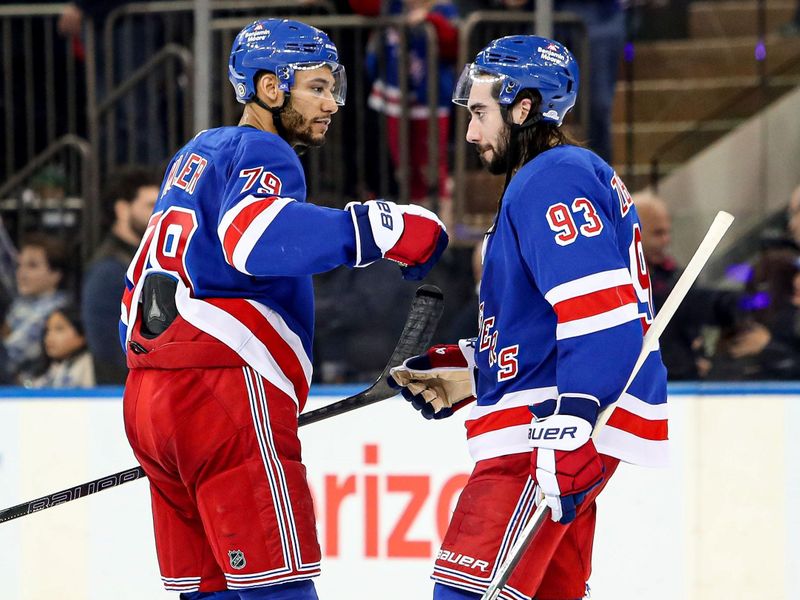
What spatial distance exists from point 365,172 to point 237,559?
2.33 metres

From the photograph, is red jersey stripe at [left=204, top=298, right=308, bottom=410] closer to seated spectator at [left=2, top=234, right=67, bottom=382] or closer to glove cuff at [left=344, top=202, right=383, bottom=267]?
glove cuff at [left=344, top=202, right=383, bottom=267]

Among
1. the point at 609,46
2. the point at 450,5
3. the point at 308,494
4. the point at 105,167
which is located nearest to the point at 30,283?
the point at 105,167

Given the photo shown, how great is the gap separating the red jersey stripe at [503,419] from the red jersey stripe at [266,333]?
353 mm

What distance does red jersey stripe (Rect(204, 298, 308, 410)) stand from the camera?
7.62 ft

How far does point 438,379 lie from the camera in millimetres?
2568

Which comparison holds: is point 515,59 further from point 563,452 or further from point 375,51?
point 375,51

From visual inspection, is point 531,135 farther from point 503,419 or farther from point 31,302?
point 31,302

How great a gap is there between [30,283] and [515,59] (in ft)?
8.21

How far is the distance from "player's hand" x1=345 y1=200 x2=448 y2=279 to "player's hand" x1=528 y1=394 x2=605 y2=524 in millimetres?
385

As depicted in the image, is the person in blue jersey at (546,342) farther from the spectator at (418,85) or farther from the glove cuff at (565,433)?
the spectator at (418,85)

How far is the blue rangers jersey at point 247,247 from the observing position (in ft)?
7.20

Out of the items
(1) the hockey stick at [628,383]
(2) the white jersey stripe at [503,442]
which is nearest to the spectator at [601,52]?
(1) the hockey stick at [628,383]

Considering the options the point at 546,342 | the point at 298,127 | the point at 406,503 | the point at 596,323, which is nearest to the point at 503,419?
the point at 546,342

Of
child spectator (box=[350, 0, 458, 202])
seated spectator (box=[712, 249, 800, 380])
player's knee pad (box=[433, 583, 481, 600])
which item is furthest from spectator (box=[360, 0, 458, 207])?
player's knee pad (box=[433, 583, 481, 600])
